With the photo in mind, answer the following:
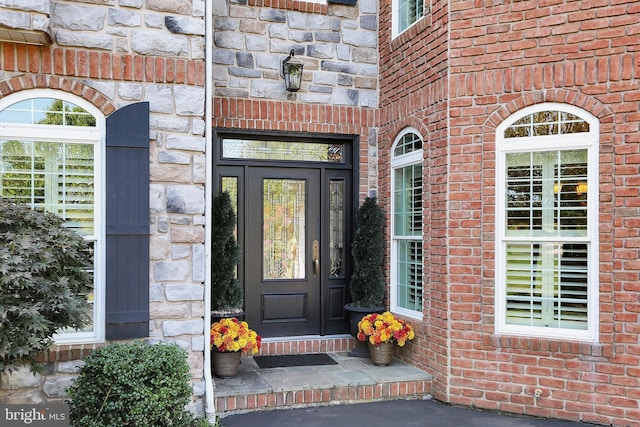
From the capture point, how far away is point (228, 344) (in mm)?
5094

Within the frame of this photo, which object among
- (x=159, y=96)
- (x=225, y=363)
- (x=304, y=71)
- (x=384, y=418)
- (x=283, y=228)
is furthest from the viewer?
(x=283, y=228)

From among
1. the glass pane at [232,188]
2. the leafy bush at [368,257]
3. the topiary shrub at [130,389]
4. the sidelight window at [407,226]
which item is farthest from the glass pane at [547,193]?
the topiary shrub at [130,389]

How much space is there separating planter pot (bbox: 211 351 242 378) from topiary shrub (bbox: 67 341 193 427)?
1.12 meters

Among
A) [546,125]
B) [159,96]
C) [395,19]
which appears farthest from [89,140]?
[546,125]

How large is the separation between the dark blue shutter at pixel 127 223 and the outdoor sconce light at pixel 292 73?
1.98 meters

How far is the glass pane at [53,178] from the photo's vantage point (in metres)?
4.36

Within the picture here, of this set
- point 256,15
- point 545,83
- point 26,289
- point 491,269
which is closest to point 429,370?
point 491,269

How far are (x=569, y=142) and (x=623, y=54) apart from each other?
0.81 meters

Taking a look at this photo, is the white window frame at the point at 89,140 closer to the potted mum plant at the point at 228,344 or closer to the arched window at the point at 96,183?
the arched window at the point at 96,183

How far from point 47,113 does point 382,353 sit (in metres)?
3.74

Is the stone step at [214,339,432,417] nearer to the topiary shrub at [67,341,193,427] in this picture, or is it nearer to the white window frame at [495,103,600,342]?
the topiary shrub at [67,341,193,427]

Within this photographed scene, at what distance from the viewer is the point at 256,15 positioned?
6.11 m

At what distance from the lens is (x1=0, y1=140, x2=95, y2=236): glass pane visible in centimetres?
436

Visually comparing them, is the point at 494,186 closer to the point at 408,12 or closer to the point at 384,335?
the point at 384,335
